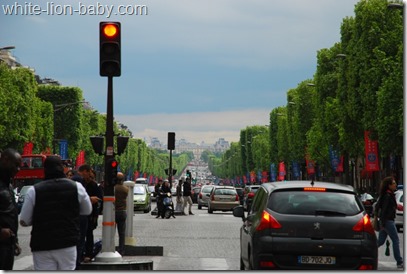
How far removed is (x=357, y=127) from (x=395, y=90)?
14.5 m

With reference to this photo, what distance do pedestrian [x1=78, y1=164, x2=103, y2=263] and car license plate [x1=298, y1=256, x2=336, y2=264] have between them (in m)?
5.09

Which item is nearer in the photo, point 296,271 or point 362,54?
point 296,271

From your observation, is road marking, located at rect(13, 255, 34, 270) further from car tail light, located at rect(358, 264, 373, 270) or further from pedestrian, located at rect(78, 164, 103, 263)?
car tail light, located at rect(358, 264, 373, 270)

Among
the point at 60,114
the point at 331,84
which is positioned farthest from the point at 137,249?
the point at 60,114

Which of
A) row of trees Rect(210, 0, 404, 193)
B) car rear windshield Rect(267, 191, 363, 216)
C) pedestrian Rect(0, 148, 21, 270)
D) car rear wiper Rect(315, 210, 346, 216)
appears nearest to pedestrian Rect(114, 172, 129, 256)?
Result: car rear windshield Rect(267, 191, 363, 216)

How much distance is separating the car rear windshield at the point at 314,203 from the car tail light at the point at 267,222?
16cm

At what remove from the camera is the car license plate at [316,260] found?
15.1 metres

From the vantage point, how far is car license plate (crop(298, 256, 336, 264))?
49.6 ft

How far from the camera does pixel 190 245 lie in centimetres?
2764

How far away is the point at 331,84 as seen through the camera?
276ft

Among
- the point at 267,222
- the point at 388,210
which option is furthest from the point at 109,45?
the point at 388,210

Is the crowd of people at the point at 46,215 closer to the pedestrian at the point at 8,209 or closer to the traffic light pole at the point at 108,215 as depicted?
the pedestrian at the point at 8,209

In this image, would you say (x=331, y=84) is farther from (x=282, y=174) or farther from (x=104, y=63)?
(x=104, y=63)

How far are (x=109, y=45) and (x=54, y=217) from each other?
680 centimetres
